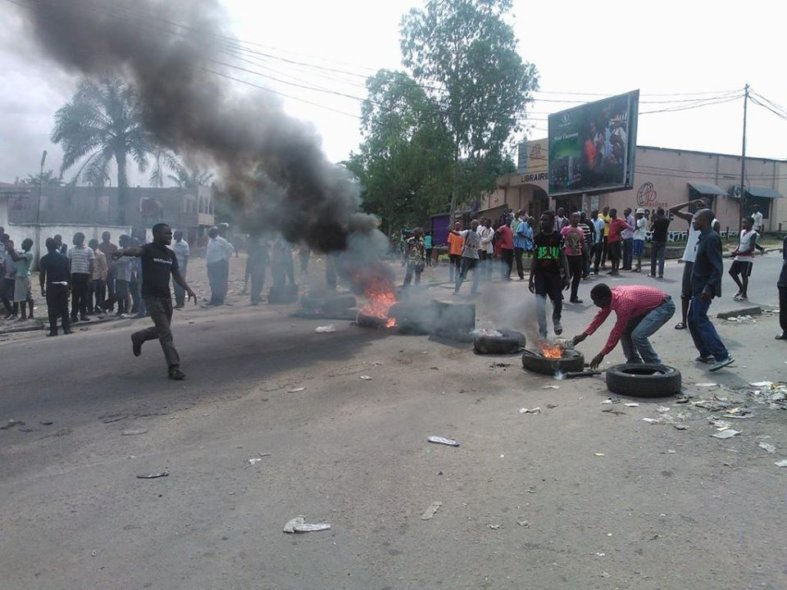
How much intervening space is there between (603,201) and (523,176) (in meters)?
4.61

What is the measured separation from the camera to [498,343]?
7.41 meters

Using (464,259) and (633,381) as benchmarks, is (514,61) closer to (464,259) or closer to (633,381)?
(464,259)

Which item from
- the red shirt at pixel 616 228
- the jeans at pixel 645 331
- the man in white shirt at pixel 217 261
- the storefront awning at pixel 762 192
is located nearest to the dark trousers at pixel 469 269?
the red shirt at pixel 616 228

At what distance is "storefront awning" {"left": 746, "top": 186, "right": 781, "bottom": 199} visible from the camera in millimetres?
33481

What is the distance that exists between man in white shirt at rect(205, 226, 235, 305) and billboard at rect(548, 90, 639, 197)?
13855 millimetres

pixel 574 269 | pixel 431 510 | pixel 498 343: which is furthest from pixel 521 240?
pixel 431 510

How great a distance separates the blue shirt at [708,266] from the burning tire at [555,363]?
1465mm

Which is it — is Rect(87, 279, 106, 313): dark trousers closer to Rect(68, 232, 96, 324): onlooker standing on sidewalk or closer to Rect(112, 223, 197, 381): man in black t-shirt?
Rect(68, 232, 96, 324): onlooker standing on sidewalk

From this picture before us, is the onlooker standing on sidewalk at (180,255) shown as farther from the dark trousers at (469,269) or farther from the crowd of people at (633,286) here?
the dark trousers at (469,269)

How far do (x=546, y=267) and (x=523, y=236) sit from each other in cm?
691

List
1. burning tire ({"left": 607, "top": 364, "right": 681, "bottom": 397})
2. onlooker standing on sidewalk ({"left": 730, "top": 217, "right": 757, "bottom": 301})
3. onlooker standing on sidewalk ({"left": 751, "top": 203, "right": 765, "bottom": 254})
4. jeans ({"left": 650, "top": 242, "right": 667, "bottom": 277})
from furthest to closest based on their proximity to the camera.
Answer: jeans ({"left": 650, "top": 242, "right": 667, "bottom": 277})
onlooker standing on sidewalk ({"left": 751, "top": 203, "right": 765, "bottom": 254})
onlooker standing on sidewalk ({"left": 730, "top": 217, "right": 757, "bottom": 301})
burning tire ({"left": 607, "top": 364, "right": 681, "bottom": 397})

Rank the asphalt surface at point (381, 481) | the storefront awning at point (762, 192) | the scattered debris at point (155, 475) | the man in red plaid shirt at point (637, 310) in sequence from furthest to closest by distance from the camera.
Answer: the storefront awning at point (762, 192) < the man in red plaid shirt at point (637, 310) < the scattered debris at point (155, 475) < the asphalt surface at point (381, 481)

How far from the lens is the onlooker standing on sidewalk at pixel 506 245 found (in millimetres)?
14022

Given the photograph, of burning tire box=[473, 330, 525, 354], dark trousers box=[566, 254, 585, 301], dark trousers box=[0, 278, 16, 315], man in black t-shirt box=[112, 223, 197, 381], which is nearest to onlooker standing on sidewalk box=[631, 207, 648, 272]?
dark trousers box=[566, 254, 585, 301]
